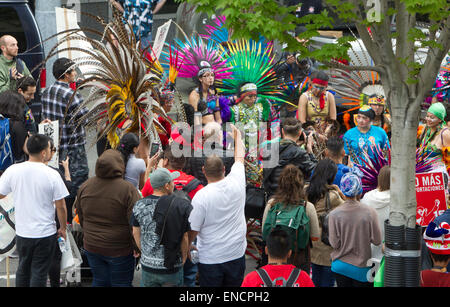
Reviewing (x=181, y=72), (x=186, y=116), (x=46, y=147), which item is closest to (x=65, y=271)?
(x=46, y=147)

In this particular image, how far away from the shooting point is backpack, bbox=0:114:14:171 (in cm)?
736

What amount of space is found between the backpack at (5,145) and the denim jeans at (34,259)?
2.02 meters

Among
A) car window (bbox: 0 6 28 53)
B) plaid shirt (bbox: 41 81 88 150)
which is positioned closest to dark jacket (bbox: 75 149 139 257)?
plaid shirt (bbox: 41 81 88 150)

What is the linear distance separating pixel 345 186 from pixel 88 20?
11953 millimetres

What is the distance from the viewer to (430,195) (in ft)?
18.7

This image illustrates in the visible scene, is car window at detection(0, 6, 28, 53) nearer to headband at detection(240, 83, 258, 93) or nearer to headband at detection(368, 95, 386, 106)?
headband at detection(240, 83, 258, 93)

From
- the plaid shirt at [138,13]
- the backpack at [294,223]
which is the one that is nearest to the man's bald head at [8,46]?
the plaid shirt at [138,13]

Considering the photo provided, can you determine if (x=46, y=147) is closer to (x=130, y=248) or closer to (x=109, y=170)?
(x=109, y=170)

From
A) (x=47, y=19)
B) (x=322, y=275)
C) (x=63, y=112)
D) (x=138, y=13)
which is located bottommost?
(x=322, y=275)

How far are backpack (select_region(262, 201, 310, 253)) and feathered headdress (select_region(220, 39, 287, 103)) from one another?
3.34 meters

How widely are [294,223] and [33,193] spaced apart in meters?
2.22

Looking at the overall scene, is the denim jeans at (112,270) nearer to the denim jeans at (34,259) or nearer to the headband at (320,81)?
the denim jeans at (34,259)

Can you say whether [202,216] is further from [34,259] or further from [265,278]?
[34,259]

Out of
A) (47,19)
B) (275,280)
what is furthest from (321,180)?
(47,19)
